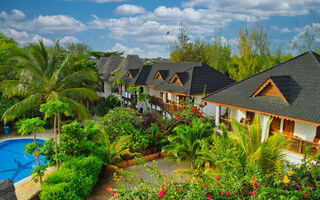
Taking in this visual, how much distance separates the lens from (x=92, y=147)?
8867 millimetres

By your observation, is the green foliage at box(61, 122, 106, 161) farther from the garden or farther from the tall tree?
the tall tree

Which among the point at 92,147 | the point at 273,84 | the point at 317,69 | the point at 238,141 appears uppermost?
the point at 317,69

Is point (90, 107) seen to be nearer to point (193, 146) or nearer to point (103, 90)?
point (103, 90)

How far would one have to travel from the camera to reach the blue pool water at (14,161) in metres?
11.3

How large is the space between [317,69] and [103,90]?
81.8 feet

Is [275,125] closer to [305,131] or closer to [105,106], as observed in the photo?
[305,131]

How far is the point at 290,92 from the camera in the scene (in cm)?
995

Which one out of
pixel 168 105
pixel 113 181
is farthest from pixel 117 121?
pixel 168 105

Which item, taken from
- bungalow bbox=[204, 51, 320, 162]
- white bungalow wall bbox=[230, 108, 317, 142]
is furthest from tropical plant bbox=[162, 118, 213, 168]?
white bungalow wall bbox=[230, 108, 317, 142]

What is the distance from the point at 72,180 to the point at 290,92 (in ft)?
32.8

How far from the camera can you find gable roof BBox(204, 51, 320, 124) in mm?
8891

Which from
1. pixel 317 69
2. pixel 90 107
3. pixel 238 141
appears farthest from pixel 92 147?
pixel 90 107

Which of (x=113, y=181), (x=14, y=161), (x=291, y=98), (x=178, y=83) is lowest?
(x=14, y=161)

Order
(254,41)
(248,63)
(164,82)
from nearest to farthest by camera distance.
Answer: (164,82)
(248,63)
(254,41)
